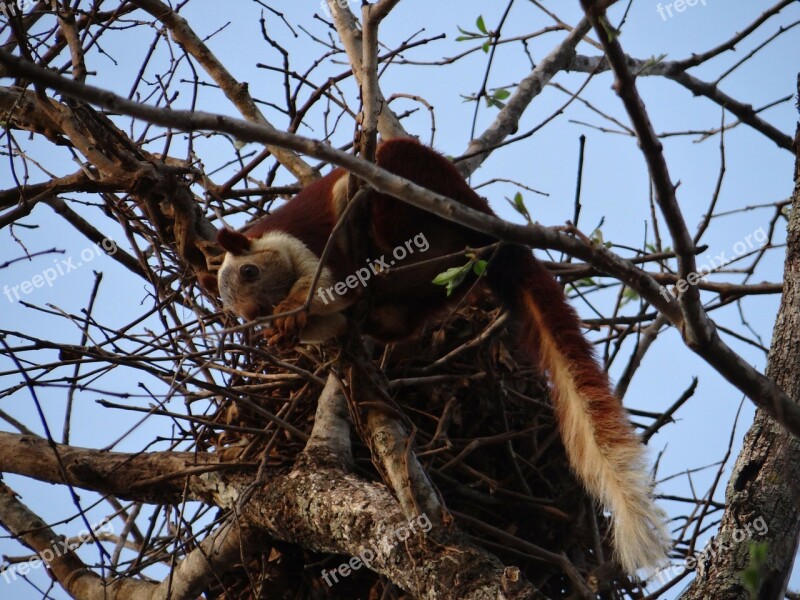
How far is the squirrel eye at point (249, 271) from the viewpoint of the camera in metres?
3.58

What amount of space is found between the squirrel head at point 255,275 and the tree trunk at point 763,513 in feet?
6.92

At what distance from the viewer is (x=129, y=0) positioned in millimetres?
3961

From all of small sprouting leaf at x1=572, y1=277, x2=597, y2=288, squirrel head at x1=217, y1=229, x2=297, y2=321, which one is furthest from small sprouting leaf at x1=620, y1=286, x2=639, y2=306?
squirrel head at x1=217, y1=229, x2=297, y2=321

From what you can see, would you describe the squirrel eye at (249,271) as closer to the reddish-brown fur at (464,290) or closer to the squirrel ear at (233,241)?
the squirrel ear at (233,241)

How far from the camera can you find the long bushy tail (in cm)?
241

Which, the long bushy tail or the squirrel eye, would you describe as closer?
the long bushy tail

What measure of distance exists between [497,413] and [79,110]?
90.6 inches

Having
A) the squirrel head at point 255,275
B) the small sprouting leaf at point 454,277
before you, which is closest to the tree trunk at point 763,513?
the small sprouting leaf at point 454,277

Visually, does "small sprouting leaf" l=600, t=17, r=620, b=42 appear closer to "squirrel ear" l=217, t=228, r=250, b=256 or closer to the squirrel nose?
"squirrel ear" l=217, t=228, r=250, b=256

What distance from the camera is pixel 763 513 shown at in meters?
2.09

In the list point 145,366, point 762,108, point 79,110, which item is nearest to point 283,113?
point 79,110

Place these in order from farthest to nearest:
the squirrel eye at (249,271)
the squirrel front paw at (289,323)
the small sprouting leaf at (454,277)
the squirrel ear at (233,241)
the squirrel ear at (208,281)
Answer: the squirrel ear at (208,281) → the squirrel eye at (249,271) → the squirrel ear at (233,241) → the squirrel front paw at (289,323) → the small sprouting leaf at (454,277)

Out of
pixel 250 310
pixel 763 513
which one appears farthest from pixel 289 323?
pixel 763 513

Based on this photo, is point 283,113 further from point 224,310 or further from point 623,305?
point 623,305
